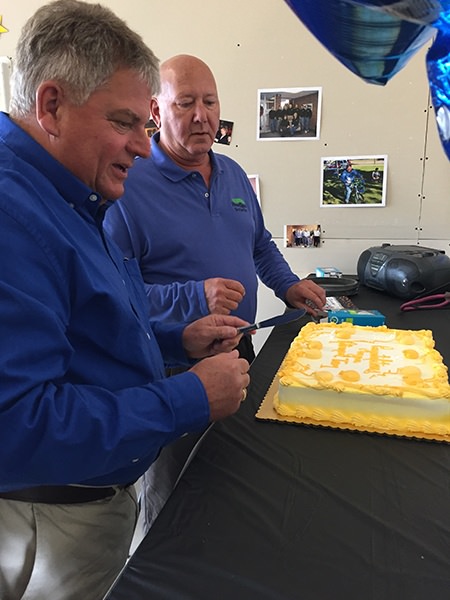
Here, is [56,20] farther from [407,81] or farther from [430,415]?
[407,81]

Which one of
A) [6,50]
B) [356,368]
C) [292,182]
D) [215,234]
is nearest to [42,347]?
[356,368]

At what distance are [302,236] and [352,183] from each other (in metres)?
0.33

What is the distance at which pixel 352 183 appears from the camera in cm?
220

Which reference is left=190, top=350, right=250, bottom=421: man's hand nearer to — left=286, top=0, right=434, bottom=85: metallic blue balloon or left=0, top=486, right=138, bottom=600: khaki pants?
left=0, top=486, right=138, bottom=600: khaki pants

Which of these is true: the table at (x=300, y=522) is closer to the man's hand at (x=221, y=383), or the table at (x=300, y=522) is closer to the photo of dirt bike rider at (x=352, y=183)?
the man's hand at (x=221, y=383)

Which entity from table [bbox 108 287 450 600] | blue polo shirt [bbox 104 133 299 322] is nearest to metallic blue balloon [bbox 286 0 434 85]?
table [bbox 108 287 450 600]

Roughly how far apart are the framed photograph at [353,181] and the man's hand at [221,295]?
4.07 ft

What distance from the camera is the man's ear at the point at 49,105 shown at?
0.66 meters

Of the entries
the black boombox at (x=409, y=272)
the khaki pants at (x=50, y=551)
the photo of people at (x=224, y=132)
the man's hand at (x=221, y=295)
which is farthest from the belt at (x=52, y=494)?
the photo of people at (x=224, y=132)

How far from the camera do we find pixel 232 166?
1646 mm

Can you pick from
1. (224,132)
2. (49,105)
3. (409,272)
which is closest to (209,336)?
(49,105)

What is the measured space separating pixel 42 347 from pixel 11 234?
15 cm

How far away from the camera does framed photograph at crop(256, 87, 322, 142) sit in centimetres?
216

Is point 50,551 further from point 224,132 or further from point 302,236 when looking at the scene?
point 224,132
